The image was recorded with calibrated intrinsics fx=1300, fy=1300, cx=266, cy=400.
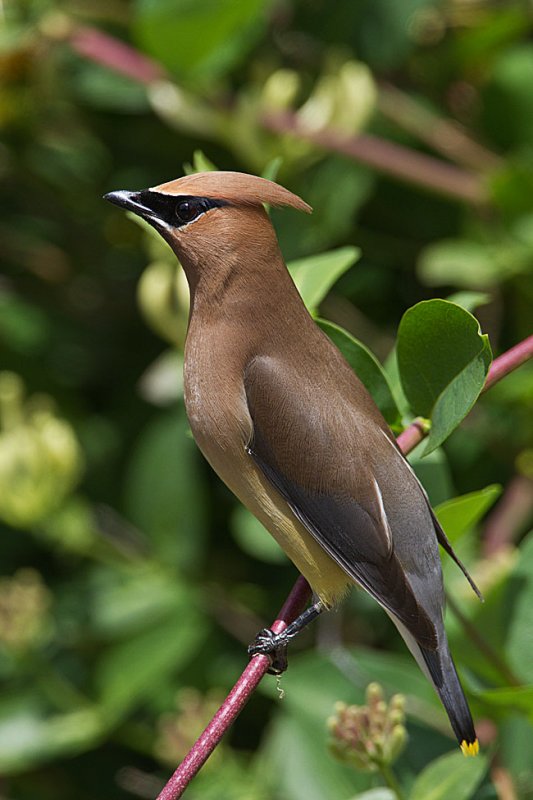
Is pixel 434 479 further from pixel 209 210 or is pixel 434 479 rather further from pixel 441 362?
pixel 209 210

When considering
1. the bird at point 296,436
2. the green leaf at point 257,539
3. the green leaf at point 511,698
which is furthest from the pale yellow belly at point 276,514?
the green leaf at point 257,539

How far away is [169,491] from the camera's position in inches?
129

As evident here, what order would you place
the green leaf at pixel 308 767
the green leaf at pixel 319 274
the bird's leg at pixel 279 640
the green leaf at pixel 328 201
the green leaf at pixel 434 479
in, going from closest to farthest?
the bird's leg at pixel 279 640 < the green leaf at pixel 319 274 < the green leaf at pixel 434 479 < the green leaf at pixel 308 767 < the green leaf at pixel 328 201

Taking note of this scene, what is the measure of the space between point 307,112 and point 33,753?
1646 millimetres

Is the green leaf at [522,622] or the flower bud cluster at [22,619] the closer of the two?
the green leaf at [522,622]

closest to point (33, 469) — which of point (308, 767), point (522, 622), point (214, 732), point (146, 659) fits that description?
point (146, 659)

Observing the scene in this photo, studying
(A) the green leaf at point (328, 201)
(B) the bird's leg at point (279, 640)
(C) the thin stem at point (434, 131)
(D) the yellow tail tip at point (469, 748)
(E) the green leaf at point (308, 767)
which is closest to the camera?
(D) the yellow tail tip at point (469, 748)

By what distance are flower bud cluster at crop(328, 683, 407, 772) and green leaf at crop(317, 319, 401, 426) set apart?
452mm

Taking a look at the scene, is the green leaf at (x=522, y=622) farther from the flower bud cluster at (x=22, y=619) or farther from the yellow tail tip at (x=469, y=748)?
the flower bud cluster at (x=22, y=619)

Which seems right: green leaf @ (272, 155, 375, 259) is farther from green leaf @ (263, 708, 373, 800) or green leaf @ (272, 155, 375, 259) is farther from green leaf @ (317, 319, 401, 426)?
green leaf @ (263, 708, 373, 800)

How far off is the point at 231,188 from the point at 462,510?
2.01 feet

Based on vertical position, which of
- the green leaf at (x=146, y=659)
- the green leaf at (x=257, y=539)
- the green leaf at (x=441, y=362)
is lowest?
the green leaf at (x=146, y=659)

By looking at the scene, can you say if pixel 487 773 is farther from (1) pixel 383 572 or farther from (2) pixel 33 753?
(2) pixel 33 753

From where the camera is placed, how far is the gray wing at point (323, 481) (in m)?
1.99
